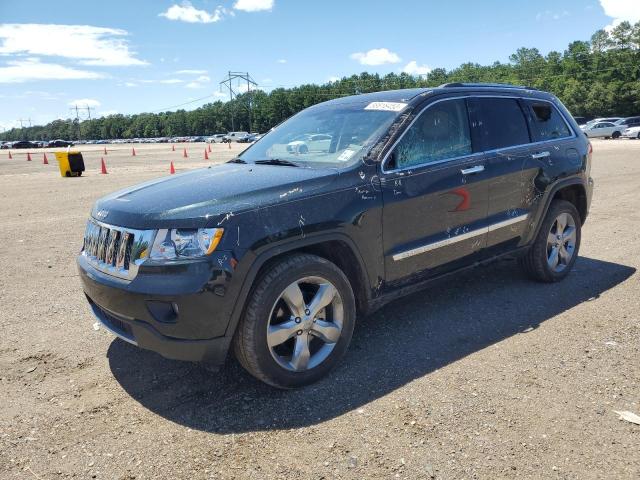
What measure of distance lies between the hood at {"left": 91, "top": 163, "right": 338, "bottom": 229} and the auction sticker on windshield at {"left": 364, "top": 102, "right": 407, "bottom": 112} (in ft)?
2.79

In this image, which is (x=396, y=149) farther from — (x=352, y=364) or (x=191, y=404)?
(x=191, y=404)

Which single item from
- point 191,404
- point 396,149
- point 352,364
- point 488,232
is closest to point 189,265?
point 191,404

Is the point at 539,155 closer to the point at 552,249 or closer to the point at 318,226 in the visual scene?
the point at 552,249

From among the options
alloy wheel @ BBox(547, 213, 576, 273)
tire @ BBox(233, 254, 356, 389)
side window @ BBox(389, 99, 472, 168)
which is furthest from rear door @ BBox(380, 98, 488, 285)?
alloy wheel @ BBox(547, 213, 576, 273)

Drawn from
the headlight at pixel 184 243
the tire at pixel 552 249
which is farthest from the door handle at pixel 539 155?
the headlight at pixel 184 243

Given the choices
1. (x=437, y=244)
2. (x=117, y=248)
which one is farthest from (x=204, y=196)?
(x=437, y=244)

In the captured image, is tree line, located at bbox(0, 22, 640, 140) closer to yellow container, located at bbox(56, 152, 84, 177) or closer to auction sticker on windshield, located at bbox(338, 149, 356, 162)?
yellow container, located at bbox(56, 152, 84, 177)

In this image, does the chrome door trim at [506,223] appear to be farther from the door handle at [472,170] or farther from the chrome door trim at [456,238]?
the door handle at [472,170]

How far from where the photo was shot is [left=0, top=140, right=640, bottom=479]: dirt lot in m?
2.60

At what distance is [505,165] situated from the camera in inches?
173

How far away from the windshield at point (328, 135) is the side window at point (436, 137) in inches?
7.7

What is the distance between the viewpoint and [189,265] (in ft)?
9.30

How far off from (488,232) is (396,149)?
1225 mm

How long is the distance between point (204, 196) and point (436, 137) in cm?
192
